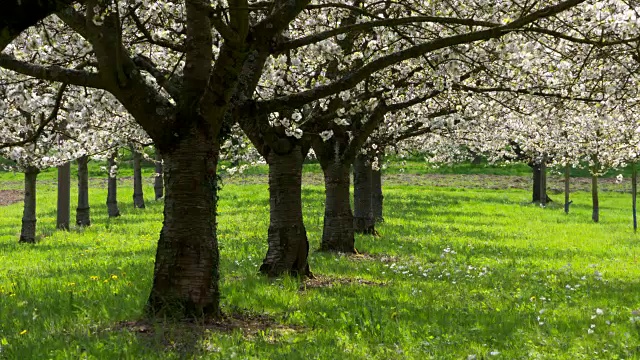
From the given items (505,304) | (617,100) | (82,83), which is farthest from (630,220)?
(82,83)

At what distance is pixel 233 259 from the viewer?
1563 centimetres

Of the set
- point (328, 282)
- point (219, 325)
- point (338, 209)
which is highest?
point (338, 209)

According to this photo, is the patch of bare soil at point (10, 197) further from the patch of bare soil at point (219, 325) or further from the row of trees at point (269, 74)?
the patch of bare soil at point (219, 325)

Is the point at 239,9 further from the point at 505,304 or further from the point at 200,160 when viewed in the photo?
the point at 505,304

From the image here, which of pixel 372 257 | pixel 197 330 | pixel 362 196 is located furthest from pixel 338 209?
pixel 197 330

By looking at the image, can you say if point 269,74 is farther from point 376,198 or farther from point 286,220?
point 376,198

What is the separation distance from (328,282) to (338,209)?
504 cm

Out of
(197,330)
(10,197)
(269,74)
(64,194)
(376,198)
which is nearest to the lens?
(197,330)

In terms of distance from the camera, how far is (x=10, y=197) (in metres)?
53.7

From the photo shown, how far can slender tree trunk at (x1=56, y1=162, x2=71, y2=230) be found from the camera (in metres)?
23.2

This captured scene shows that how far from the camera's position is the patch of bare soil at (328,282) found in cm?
1167

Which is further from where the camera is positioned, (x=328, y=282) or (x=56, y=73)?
(x=328, y=282)

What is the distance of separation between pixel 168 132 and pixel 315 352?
3185mm

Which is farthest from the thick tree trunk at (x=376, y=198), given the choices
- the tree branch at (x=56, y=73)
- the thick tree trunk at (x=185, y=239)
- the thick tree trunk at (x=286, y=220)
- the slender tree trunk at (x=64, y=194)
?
the tree branch at (x=56, y=73)
